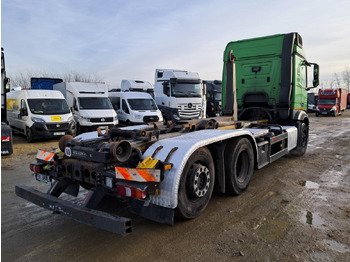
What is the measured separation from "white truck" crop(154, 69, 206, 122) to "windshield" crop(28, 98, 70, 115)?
20.3ft

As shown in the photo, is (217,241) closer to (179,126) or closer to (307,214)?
(307,214)

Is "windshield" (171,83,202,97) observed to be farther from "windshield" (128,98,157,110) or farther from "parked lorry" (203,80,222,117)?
"parked lorry" (203,80,222,117)

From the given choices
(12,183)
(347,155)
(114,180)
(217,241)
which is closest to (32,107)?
(12,183)

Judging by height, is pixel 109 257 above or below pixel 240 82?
below

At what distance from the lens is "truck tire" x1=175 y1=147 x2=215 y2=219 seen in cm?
348

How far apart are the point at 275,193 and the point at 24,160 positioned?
7.25 m

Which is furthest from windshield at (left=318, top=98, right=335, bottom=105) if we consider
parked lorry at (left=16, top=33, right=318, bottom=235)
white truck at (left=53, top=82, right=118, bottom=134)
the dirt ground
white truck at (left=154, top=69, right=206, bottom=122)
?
parked lorry at (left=16, top=33, right=318, bottom=235)

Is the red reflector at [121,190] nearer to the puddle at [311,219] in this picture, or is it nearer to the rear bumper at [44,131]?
the puddle at [311,219]

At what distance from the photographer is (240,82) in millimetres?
8211

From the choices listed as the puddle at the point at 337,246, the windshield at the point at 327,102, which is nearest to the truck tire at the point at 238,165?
the puddle at the point at 337,246

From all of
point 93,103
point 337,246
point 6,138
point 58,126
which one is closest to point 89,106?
point 93,103

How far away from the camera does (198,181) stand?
145 inches

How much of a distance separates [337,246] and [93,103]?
13191mm

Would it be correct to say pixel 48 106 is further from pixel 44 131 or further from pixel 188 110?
pixel 188 110
